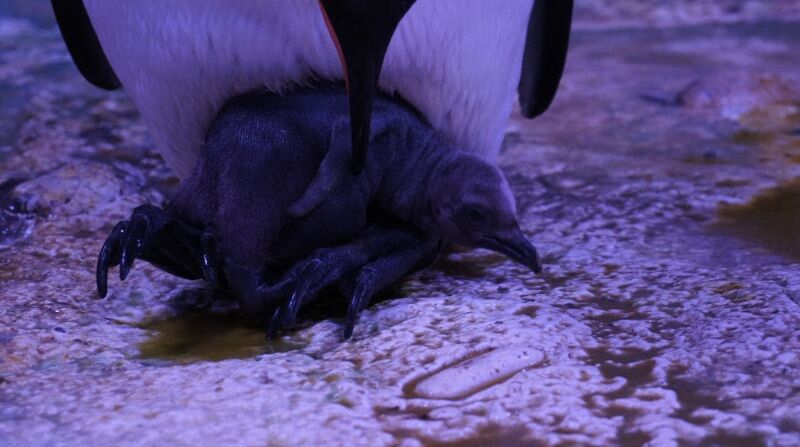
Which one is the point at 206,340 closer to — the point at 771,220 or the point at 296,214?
the point at 296,214

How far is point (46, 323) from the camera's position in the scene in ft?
3.16

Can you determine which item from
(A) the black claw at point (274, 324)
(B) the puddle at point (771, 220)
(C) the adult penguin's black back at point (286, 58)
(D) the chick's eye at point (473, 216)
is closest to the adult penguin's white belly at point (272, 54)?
(C) the adult penguin's black back at point (286, 58)

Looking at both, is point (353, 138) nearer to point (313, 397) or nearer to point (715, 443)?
point (313, 397)

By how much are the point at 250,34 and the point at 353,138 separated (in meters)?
0.16

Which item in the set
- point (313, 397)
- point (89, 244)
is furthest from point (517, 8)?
point (89, 244)

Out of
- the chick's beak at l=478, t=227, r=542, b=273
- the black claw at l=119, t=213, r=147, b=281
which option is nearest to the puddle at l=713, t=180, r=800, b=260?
the chick's beak at l=478, t=227, r=542, b=273

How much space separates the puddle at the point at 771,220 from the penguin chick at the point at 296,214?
1.22 feet

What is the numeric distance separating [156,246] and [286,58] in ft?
0.76

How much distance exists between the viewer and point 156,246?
0.95 metres

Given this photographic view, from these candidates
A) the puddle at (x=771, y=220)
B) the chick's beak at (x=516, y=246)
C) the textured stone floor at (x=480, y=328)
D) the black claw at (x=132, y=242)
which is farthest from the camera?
the puddle at (x=771, y=220)

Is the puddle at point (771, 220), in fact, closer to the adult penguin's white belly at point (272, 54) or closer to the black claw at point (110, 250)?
the adult penguin's white belly at point (272, 54)

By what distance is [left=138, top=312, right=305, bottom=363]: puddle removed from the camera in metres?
0.92

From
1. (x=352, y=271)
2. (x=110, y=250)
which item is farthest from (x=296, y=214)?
(x=110, y=250)

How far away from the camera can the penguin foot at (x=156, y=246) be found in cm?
92
